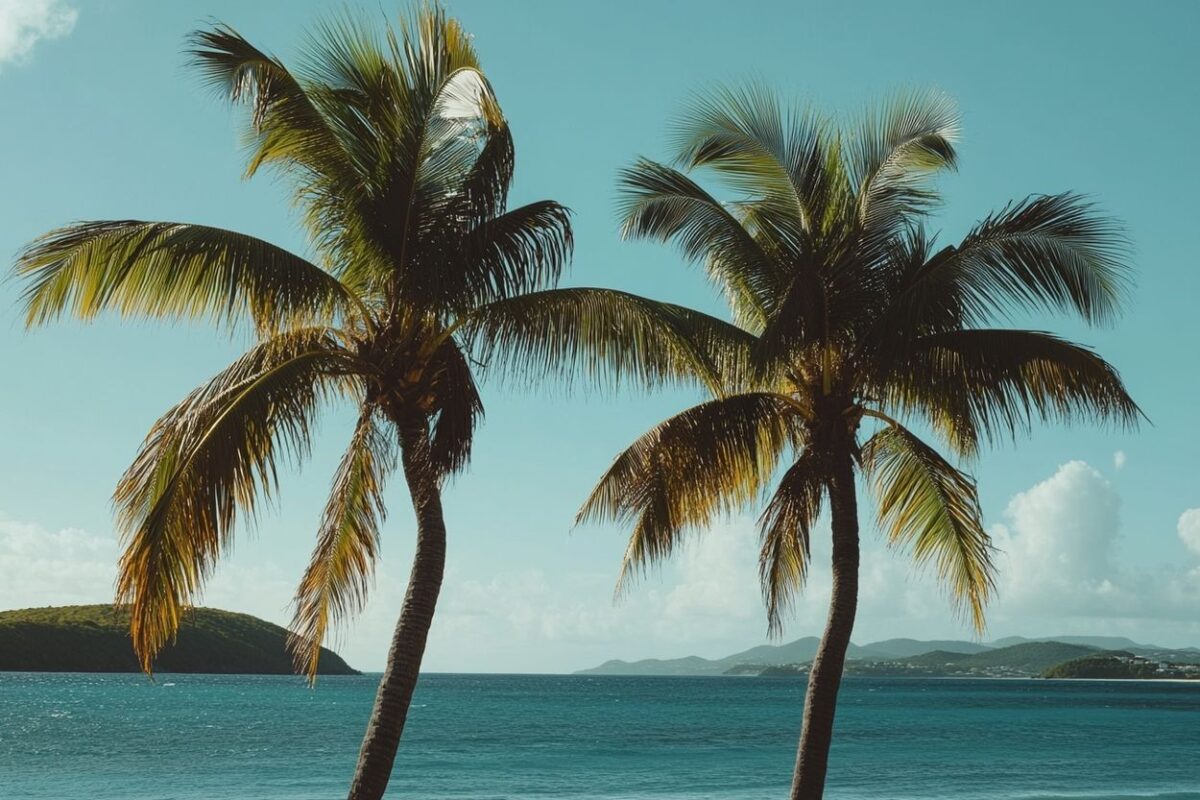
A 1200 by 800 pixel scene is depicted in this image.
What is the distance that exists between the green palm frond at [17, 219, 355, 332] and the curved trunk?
1491 millimetres

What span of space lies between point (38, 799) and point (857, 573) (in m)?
28.2

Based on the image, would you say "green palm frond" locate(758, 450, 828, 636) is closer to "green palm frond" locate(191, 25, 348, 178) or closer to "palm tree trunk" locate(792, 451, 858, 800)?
"palm tree trunk" locate(792, 451, 858, 800)

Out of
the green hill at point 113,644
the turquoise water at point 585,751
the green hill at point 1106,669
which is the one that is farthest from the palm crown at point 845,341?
the green hill at point 1106,669

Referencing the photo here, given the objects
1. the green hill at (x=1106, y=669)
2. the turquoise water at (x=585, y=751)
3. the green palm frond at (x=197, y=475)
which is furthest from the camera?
the green hill at (x=1106, y=669)

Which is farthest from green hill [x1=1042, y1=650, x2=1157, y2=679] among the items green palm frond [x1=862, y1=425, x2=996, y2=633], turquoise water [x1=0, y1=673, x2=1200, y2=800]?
green palm frond [x1=862, y1=425, x2=996, y2=633]

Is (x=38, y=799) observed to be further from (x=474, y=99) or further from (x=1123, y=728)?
(x=1123, y=728)

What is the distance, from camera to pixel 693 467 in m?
11.8

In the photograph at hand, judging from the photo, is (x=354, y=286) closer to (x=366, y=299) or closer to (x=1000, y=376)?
(x=366, y=299)

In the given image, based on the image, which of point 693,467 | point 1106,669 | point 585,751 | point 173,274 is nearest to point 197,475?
point 173,274

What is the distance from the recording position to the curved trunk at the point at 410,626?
8.91 meters

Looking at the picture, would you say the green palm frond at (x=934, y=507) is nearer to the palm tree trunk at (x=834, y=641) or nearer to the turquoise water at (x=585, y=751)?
the palm tree trunk at (x=834, y=641)

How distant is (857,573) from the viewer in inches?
441

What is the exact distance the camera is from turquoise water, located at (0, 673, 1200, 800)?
107 feet

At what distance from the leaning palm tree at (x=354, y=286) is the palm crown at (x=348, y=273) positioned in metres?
0.02
